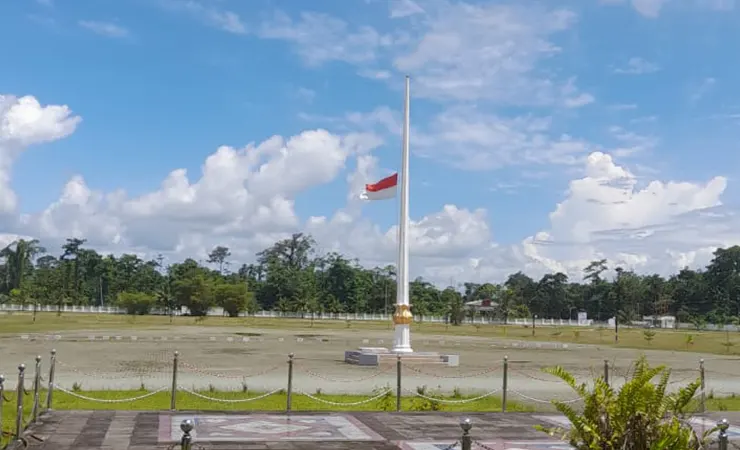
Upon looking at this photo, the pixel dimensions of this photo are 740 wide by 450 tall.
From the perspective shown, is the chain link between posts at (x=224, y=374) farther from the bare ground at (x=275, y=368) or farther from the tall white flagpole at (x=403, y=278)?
the tall white flagpole at (x=403, y=278)

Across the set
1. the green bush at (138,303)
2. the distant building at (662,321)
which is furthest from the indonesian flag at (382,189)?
the distant building at (662,321)

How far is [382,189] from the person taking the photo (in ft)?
114

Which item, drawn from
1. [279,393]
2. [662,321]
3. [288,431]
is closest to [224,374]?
[279,393]

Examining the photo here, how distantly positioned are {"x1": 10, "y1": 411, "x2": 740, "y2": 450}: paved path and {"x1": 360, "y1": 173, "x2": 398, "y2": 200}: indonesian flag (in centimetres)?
1766

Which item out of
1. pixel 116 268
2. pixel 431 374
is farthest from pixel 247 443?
pixel 116 268

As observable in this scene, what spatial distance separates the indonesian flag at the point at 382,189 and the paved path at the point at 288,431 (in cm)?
1766

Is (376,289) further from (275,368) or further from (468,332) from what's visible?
(275,368)

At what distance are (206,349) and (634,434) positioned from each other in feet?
120

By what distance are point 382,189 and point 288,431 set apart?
20.7 metres

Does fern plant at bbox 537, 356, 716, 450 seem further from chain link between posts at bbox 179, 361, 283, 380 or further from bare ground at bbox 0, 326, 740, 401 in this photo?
chain link between posts at bbox 179, 361, 283, 380

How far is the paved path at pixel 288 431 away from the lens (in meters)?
13.3

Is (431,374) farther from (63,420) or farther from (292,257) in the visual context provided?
(292,257)

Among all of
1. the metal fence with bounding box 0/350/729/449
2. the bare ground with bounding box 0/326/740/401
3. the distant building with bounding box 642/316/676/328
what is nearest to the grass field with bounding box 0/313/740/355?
the bare ground with bounding box 0/326/740/401

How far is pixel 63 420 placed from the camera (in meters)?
15.2
